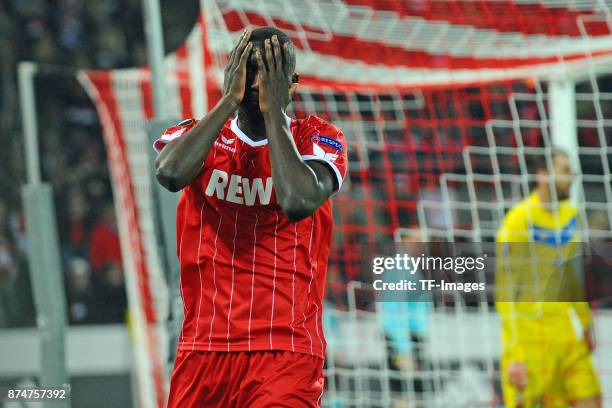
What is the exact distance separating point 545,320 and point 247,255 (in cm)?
326

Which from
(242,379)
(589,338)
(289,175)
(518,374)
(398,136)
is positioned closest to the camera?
(289,175)

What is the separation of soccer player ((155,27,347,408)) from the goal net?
159cm

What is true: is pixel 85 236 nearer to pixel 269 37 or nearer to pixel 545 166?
pixel 545 166

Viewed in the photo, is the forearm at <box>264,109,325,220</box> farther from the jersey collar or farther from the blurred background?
the blurred background

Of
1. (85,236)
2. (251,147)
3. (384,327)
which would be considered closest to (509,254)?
(384,327)

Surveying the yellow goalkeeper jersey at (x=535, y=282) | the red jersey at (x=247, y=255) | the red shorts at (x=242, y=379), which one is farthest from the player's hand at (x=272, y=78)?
the yellow goalkeeper jersey at (x=535, y=282)

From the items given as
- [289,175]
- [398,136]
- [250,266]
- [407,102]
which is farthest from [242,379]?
[398,136]

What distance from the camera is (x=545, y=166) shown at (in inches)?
217

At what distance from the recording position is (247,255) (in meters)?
2.62

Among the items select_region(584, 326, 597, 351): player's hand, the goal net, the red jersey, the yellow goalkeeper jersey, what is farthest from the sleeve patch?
select_region(584, 326, 597, 351): player's hand

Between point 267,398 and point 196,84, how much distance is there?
2.13m

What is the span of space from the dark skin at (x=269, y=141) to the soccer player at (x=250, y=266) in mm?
13

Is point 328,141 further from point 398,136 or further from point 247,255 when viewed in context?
point 398,136

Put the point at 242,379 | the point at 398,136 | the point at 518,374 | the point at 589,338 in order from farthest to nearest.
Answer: the point at 398,136
the point at 518,374
the point at 589,338
the point at 242,379
